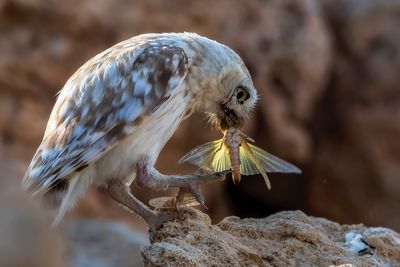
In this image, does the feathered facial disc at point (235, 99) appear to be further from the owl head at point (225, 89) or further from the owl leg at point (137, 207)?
the owl leg at point (137, 207)

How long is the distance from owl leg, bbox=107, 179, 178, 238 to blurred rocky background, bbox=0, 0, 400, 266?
4.60 m

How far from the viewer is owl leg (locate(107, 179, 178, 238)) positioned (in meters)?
4.34

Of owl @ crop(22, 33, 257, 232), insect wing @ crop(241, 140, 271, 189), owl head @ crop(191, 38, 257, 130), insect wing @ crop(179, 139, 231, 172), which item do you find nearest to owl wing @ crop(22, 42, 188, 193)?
owl @ crop(22, 33, 257, 232)

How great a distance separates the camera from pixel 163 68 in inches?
188

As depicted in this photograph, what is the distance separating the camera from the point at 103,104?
4.73m

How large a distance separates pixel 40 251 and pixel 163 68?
2899 millimetres

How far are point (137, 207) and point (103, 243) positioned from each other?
5.12 m

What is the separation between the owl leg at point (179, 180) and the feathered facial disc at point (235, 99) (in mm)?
588

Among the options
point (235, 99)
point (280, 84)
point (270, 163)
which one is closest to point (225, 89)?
point (235, 99)

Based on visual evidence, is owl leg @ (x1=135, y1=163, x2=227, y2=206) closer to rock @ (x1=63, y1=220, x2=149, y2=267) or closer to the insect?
the insect

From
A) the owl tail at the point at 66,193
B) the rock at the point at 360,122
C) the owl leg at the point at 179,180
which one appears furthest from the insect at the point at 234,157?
the rock at the point at 360,122

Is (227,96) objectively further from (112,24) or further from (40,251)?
(112,24)

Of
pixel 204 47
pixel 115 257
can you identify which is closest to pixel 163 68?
pixel 204 47

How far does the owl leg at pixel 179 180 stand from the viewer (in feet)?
14.9
